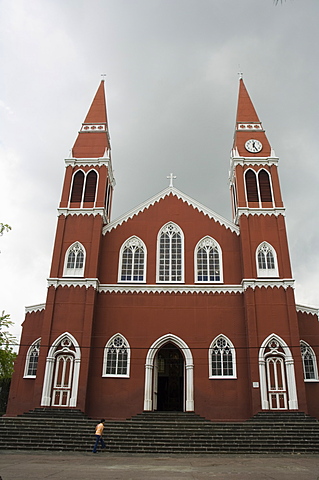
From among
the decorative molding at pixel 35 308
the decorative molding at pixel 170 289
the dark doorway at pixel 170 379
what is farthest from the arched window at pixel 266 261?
the decorative molding at pixel 35 308

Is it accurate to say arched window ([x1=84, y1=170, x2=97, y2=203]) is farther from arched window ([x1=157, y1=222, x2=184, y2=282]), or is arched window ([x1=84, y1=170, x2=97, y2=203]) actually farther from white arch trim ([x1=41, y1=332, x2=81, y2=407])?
white arch trim ([x1=41, y1=332, x2=81, y2=407])

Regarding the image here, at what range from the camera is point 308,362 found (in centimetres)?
2328

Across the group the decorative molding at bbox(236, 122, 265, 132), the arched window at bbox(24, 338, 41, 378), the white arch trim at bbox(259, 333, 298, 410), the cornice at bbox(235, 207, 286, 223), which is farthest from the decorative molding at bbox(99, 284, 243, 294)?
the decorative molding at bbox(236, 122, 265, 132)

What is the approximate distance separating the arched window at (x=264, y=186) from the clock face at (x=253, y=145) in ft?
5.52

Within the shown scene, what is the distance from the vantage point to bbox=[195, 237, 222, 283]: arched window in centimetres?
2434

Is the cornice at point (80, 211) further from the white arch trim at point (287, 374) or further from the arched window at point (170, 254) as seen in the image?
the white arch trim at point (287, 374)

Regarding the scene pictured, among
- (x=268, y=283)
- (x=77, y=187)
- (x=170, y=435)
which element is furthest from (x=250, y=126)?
(x=170, y=435)

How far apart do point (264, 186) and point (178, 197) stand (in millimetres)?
5651

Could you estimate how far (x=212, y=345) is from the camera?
74.1 feet

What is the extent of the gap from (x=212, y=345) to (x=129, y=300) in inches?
215

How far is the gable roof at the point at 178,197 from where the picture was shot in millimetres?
25719

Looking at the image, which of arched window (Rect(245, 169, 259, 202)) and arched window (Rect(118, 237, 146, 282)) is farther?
arched window (Rect(245, 169, 259, 202))

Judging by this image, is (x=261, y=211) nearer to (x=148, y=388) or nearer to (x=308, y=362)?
(x=308, y=362)

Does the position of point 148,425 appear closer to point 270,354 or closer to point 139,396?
point 139,396
